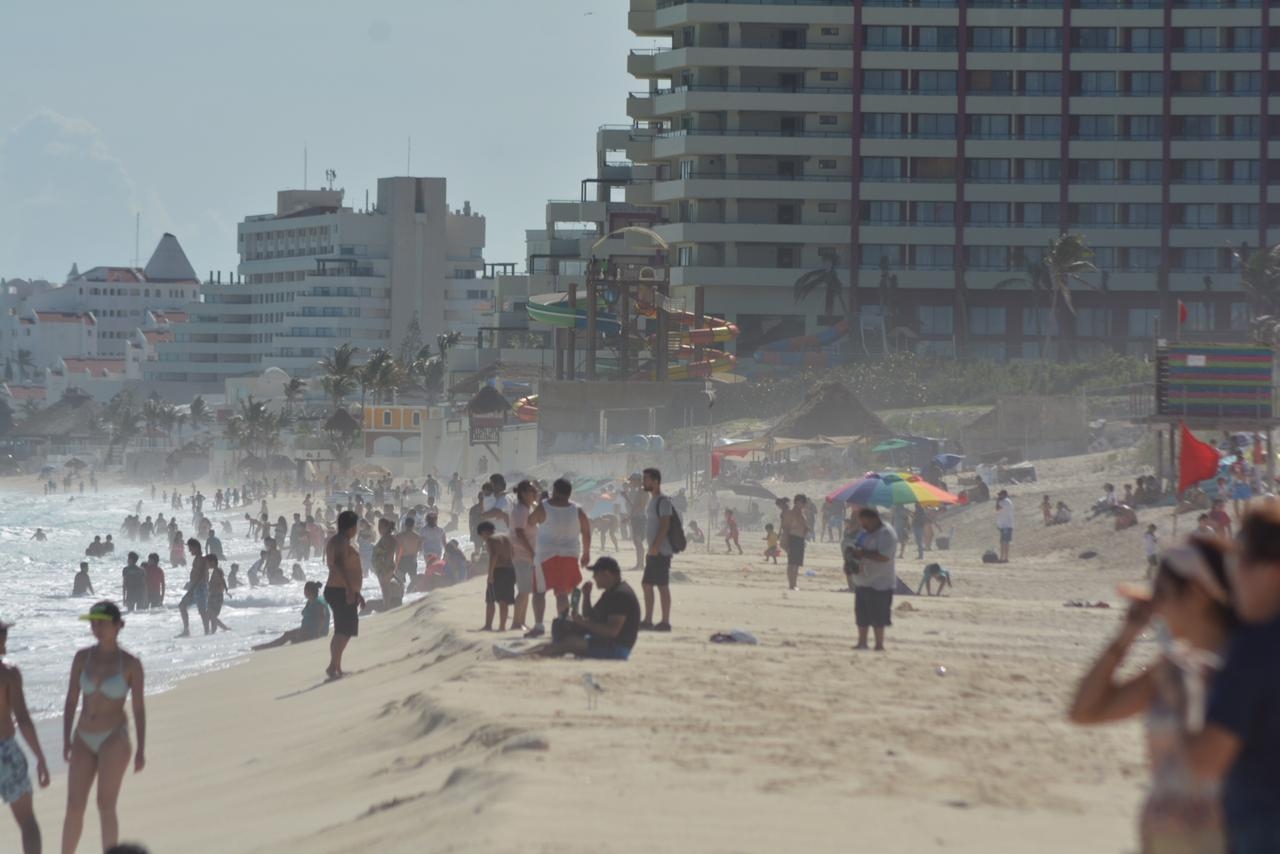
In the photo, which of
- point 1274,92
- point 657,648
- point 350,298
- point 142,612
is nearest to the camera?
point 657,648

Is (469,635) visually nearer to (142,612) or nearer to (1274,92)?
(142,612)

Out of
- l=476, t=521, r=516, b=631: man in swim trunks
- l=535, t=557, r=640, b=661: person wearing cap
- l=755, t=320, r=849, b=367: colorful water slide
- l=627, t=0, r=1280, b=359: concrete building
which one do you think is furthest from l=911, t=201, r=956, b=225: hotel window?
l=535, t=557, r=640, b=661: person wearing cap

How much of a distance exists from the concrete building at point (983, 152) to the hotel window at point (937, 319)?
0.07 m

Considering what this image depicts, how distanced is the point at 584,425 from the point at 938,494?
3178cm

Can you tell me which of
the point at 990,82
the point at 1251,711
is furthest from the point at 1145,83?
the point at 1251,711

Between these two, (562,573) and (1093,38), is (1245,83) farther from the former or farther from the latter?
(562,573)

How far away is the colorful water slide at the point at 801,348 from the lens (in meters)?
75.4

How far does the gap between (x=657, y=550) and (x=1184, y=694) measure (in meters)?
9.58

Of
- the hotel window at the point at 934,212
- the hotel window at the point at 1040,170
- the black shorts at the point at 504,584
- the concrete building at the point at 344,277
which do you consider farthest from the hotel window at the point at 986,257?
the concrete building at the point at 344,277

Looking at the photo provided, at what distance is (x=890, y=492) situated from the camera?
21953 millimetres

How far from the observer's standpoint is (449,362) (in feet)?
334

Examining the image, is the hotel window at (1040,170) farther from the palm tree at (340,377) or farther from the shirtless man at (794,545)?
the shirtless man at (794,545)

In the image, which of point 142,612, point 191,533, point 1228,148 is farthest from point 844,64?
point 142,612

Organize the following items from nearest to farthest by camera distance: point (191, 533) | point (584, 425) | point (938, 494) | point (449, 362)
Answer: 1. point (938, 494)
2. point (584, 425)
3. point (191, 533)
4. point (449, 362)
